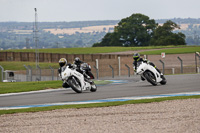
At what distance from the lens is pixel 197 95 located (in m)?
17.1

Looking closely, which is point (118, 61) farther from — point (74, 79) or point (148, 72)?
point (74, 79)

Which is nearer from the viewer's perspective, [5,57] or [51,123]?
[51,123]

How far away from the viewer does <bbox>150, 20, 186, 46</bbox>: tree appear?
116 m

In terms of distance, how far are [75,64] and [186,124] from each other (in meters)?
9.46

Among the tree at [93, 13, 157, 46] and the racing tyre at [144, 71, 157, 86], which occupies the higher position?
the tree at [93, 13, 157, 46]

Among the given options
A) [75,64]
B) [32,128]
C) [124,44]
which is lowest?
[32,128]

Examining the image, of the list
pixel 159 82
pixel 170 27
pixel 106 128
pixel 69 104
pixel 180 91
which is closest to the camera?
pixel 106 128

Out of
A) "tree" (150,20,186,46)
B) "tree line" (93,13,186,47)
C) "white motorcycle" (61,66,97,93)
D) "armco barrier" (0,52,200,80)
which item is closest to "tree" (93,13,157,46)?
"tree line" (93,13,186,47)

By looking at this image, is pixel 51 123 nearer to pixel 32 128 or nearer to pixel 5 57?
pixel 32 128

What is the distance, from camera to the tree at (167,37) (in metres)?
116

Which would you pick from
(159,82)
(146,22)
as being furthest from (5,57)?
(159,82)

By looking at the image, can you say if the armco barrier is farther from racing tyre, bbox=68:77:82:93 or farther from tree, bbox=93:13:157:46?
tree, bbox=93:13:157:46

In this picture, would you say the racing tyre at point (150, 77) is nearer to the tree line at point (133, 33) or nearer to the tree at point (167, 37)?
the tree at point (167, 37)

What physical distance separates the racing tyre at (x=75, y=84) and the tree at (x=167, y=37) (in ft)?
310
